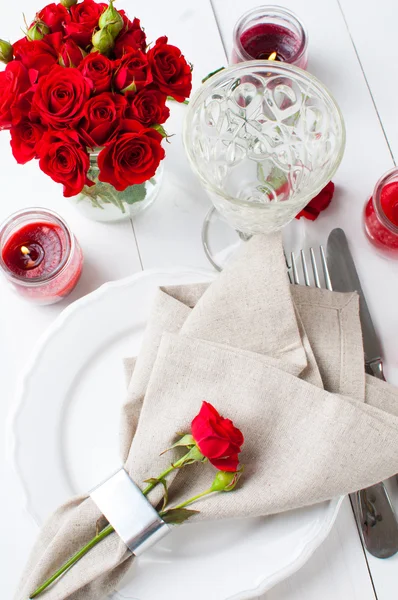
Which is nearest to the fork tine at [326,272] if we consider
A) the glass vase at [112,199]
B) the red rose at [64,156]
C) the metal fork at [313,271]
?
the metal fork at [313,271]

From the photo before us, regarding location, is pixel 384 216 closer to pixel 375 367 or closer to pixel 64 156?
pixel 375 367

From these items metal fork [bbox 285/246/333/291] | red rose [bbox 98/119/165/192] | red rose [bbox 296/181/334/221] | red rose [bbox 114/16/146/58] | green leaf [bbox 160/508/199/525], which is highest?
red rose [bbox 114/16/146/58]

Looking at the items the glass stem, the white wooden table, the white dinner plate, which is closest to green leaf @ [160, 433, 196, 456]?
the glass stem

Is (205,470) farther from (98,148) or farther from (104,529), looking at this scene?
(98,148)

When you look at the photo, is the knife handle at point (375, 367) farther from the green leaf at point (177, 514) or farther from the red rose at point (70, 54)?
the red rose at point (70, 54)

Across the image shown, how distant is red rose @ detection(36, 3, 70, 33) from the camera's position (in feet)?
2.06

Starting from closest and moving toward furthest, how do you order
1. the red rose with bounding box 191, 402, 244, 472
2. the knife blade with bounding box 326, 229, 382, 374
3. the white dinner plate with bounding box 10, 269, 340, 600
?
the red rose with bounding box 191, 402, 244, 472 → the white dinner plate with bounding box 10, 269, 340, 600 → the knife blade with bounding box 326, 229, 382, 374

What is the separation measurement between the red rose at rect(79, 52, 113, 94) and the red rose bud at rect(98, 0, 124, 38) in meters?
0.03

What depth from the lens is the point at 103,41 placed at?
605 millimetres

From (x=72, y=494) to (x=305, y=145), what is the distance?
20.1 inches

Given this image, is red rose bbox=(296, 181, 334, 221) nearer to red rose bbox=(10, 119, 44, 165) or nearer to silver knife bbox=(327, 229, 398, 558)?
silver knife bbox=(327, 229, 398, 558)

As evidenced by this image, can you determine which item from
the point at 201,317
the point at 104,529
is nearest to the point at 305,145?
the point at 201,317

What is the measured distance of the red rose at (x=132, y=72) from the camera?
0.60 m

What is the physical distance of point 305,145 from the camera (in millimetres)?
748
